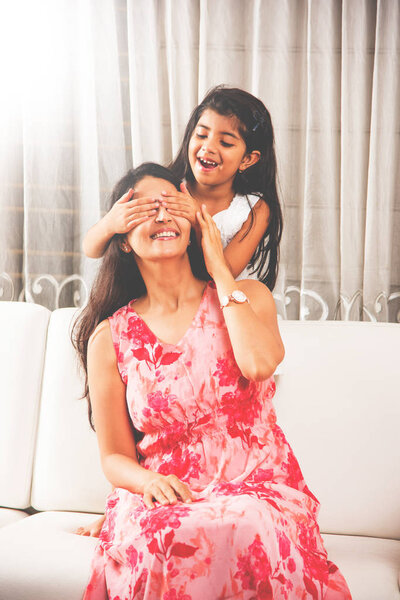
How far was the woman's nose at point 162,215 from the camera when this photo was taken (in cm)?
147

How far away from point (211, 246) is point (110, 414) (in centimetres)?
44

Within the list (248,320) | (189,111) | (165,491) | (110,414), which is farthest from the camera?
(189,111)

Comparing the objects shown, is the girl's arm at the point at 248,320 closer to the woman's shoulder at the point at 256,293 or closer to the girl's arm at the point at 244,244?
the woman's shoulder at the point at 256,293

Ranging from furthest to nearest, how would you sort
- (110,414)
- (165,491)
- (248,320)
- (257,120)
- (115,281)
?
(257,120) → (115,281) → (110,414) → (248,320) → (165,491)

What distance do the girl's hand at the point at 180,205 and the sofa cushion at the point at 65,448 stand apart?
22.5 inches

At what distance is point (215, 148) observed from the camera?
5.54 feet

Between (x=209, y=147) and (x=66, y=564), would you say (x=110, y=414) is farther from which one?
(x=209, y=147)

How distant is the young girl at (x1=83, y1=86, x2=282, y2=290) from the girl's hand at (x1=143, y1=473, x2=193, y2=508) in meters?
0.58

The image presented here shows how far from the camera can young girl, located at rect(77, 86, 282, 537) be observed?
1.70m

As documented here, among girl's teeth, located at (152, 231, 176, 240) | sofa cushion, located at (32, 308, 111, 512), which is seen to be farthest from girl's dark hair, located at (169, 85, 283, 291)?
sofa cushion, located at (32, 308, 111, 512)

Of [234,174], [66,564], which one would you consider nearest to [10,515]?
[66,564]

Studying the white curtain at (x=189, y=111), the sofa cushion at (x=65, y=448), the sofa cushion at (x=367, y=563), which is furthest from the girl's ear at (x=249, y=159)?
the sofa cushion at (x=367, y=563)

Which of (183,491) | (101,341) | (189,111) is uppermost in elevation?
(189,111)

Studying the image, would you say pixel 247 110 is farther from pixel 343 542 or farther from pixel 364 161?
pixel 343 542
